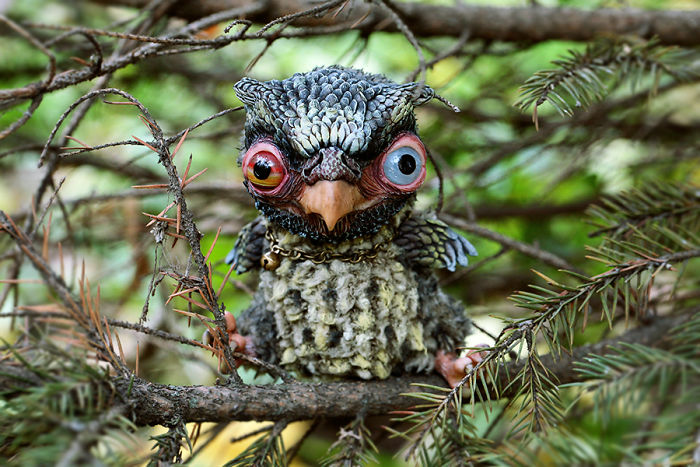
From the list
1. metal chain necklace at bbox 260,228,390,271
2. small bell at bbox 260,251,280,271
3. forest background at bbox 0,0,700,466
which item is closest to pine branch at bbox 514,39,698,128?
forest background at bbox 0,0,700,466

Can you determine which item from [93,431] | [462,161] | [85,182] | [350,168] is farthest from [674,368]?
[85,182]

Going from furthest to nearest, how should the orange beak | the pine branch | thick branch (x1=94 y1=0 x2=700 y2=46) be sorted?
1. thick branch (x1=94 y1=0 x2=700 y2=46)
2. the pine branch
3. the orange beak

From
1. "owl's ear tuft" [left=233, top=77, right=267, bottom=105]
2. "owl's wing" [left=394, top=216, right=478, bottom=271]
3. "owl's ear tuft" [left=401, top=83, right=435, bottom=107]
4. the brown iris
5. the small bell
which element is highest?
"owl's ear tuft" [left=401, top=83, right=435, bottom=107]

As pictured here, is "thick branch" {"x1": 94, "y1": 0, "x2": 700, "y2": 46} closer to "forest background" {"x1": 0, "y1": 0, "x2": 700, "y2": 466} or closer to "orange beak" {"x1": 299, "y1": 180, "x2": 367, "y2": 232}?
"forest background" {"x1": 0, "y1": 0, "x2": 700, "y2": 466}

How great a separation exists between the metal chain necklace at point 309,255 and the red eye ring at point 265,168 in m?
0.16

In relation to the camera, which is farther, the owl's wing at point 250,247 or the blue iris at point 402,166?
the owl's wing at point 250,247

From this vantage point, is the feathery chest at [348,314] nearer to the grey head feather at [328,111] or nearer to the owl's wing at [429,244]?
the owl's wing at [429,244]

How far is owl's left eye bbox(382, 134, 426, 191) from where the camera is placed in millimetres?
1006

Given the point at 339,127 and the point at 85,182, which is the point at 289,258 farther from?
the point at 85,182

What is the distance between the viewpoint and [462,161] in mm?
2295

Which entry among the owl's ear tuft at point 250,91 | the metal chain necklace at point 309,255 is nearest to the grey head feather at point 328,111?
the owl's ear tuft at point 250,91

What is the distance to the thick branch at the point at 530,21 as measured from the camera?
158 centimetres

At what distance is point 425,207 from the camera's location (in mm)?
1560

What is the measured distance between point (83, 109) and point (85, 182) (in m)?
2.85
